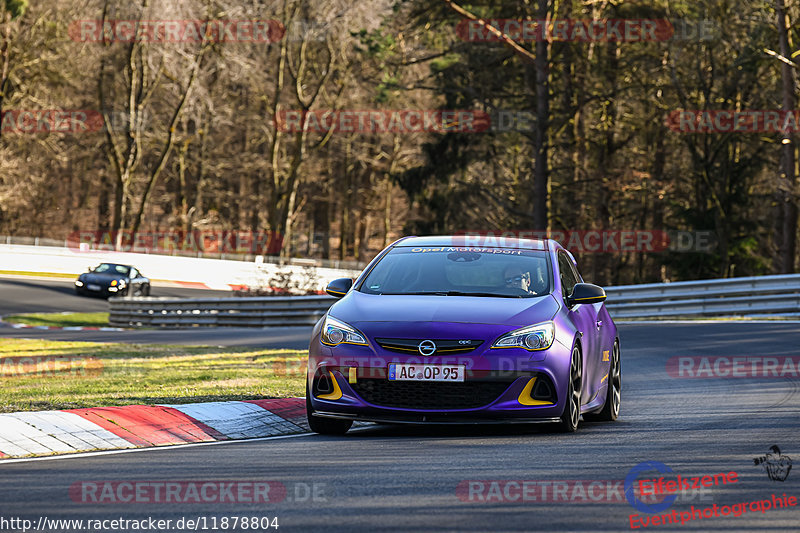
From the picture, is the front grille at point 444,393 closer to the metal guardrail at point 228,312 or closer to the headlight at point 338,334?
the headlight at point 338,334

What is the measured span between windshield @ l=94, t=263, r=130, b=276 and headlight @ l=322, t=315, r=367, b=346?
36.6 m

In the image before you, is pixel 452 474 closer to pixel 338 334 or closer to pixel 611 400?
pixel 338 334

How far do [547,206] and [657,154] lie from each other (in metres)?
13.0

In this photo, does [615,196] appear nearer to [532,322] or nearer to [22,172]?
[22,172]

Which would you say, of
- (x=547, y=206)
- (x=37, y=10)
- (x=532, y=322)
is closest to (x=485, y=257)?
(x=532, y=322)

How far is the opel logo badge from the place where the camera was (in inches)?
325

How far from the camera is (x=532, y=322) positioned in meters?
8.55

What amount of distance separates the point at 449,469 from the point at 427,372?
142 centimetres

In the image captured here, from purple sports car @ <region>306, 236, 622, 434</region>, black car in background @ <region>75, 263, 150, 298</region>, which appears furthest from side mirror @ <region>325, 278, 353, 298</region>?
black car in background @ <region>75, 263, 150, 298</region>

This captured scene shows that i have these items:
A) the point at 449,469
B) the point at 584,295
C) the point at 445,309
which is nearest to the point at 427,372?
the point at 445,309

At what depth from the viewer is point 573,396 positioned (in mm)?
8789

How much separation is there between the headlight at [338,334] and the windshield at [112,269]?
120ft

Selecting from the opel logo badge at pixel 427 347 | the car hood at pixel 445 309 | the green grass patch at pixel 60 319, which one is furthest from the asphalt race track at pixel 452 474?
the green grass patch at pixel 60 319

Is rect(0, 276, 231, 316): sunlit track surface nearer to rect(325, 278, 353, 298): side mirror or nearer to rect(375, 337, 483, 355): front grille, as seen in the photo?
rect(325, 278, 353, 298): side mirror
